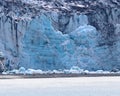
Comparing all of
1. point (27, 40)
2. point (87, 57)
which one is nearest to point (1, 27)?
point (27, 40)

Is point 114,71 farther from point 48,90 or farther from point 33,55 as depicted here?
point 48,90

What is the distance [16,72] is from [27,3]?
693 cm

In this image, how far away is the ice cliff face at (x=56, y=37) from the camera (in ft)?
149

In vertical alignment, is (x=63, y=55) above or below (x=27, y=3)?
below

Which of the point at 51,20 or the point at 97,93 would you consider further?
the point at 51,20

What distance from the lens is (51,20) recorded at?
1863 inches

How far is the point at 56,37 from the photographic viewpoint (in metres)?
46.5

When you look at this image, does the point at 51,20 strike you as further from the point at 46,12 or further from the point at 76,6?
the point at 76,6

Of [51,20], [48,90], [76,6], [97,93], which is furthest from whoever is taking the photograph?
[76,6]

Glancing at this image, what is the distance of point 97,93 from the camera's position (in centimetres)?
3056

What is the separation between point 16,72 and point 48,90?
11836mm

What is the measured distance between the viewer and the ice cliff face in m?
45.4

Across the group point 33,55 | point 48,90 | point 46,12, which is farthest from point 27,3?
point 48,90

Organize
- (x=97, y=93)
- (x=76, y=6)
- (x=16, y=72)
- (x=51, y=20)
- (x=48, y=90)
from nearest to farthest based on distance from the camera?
(x=97, y=93) < (x=48, y=90) < (x=16, y=72) < (x=51, y=20) < (x=76, y=6)
